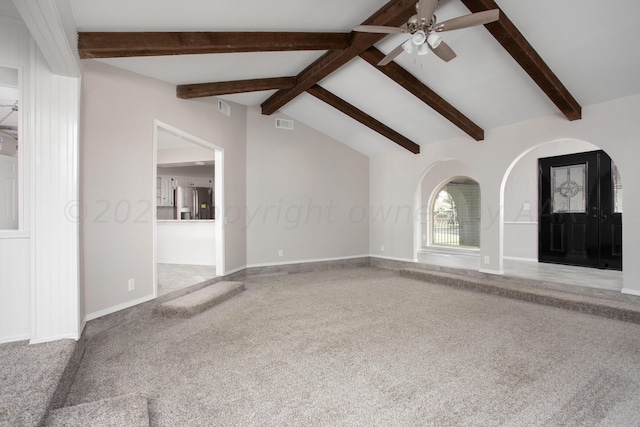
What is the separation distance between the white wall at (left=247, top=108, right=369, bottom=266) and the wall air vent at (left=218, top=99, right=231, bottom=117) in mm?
657

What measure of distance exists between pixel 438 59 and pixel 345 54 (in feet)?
3.97

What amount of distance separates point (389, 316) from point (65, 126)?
12.0 feet

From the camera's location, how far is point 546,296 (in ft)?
13.8

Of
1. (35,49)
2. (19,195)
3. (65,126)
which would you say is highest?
(35,49)

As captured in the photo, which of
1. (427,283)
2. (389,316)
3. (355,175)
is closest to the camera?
(389,316)

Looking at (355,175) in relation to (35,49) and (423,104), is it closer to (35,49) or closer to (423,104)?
(423,104)

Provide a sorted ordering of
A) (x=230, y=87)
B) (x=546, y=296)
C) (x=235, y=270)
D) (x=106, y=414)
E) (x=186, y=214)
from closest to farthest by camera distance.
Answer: (x=106, y=414), (x=546, y=296), (x=230, y=87), (x=235, y=270), (x=186, y=214)

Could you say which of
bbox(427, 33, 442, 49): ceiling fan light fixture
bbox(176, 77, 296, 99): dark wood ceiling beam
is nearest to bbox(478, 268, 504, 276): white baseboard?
bbox(427, 33, 442, 49): ceiling fan light fixture

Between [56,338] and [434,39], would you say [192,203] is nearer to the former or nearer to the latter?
[56,338]

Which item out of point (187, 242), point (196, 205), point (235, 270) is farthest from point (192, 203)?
point (235, 270)

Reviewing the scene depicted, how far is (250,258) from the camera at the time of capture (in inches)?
241

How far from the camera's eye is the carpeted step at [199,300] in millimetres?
3701

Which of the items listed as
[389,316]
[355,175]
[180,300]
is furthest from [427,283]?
[180,300]

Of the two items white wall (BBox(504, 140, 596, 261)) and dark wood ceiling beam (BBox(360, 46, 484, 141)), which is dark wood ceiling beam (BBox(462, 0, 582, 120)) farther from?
white wall (BBox(504, 140, 596, 261))
